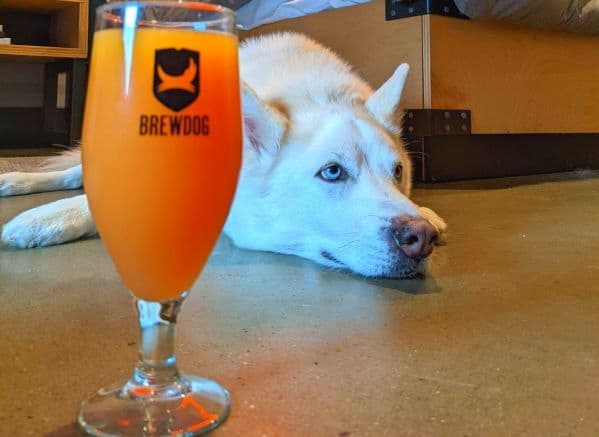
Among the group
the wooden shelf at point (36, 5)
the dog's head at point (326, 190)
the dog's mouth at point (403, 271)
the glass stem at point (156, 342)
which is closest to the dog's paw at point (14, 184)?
the dog's head at point (326, 190)

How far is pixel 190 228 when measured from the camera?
54cm

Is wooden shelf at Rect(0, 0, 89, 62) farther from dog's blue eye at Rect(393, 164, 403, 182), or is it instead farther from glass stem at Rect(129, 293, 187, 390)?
glass stem at Rect(129, 293, 187, 390)

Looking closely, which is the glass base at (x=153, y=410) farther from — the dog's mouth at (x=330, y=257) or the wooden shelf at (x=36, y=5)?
the wooden shelf at (x=36, y=5)

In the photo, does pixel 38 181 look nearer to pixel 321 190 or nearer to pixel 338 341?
pixel 321 190

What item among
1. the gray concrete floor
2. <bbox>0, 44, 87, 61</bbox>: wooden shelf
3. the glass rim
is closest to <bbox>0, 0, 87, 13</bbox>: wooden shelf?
<bbox>0, 44, 87, 61</bbox>: wooden shelf

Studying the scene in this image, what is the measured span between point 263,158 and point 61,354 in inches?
28.5

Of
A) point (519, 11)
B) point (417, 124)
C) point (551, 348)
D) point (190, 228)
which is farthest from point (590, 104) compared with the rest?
point (190, 228)

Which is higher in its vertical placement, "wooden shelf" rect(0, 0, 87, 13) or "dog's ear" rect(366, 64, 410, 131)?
"wooden shelf" rect(0, 0, 87, 13)

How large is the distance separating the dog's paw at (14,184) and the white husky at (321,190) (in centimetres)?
70

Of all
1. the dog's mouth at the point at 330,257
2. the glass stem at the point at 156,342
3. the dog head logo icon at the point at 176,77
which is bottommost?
the glass stem at the point at 156,342

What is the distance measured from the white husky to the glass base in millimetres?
619

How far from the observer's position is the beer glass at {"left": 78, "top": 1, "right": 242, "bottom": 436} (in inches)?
20.1

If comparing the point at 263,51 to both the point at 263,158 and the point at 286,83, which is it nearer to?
the point at 286,83

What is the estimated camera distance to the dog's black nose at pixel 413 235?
1.15 metres
